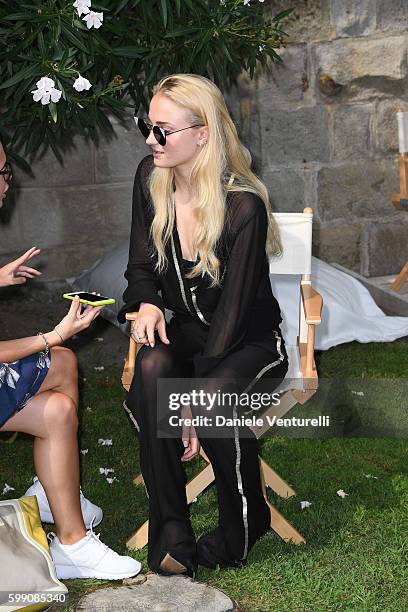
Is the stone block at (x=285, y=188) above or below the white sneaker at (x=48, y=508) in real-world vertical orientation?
above

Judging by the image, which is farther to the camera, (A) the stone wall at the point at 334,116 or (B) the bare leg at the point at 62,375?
(A) the stone wall at the point at 334,116

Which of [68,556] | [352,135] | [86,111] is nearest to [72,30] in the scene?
[86,111]

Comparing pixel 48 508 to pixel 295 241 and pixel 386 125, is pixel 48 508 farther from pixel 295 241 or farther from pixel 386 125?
pixel 386 125

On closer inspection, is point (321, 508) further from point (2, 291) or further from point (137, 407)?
point (2, 291)

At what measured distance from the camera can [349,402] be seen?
196 inches

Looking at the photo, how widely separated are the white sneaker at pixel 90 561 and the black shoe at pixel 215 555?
225mm

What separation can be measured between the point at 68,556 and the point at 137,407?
1.82 feet

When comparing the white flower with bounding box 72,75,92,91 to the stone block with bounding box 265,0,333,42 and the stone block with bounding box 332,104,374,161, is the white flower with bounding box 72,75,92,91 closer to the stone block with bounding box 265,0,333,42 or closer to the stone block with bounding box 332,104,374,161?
the stone block with bounding box 265,0,333,42

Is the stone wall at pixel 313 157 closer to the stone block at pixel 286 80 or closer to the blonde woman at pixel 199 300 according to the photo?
the stone block at pixel 286 80

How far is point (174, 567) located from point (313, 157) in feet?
12.5

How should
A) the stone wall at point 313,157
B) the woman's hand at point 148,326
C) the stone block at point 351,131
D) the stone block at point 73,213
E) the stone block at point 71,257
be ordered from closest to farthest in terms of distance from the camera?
the woman's hand at point 148,326 → the stone wall at point 313,157 → the stone block at point 351,131 → the stone block at point 73,213 → the stone block at point 71,257

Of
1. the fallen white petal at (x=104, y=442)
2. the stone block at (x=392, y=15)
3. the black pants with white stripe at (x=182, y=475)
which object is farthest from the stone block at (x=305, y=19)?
the black pants with white stripe at (x=182, y=475)

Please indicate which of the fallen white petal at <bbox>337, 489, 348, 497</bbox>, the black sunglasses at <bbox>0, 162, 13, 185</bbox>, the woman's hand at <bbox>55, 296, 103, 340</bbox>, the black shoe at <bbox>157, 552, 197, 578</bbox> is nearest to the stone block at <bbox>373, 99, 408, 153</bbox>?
the fallen white petal at <bbox>337, 489, 348, 497</bbox>

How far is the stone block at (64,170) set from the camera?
21.7 feet
